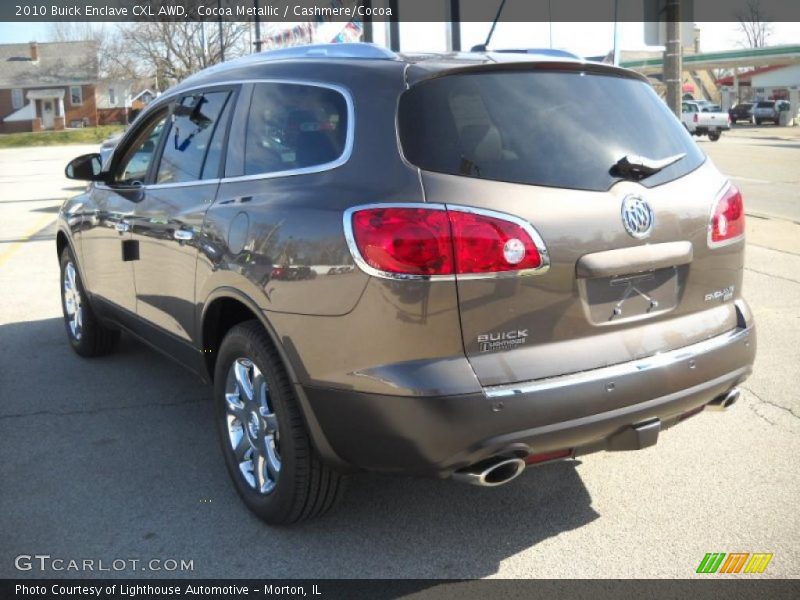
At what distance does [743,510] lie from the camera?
368 centimetres

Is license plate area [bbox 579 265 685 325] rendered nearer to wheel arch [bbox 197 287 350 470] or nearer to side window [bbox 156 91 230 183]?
wheel arch [bbox 197 287 350 470]

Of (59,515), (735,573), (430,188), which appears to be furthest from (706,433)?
(59,515)

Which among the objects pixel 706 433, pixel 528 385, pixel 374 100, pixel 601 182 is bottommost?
pixel 706 433

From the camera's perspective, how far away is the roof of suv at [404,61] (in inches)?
129

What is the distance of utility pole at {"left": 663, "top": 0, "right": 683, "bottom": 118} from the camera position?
11.0 metres

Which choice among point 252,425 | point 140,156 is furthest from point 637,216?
point 140,156

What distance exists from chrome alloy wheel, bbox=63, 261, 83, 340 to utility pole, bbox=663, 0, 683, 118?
7.95m

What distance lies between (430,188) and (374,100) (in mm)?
483

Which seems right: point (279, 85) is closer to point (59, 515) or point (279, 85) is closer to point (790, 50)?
point (59, 515)

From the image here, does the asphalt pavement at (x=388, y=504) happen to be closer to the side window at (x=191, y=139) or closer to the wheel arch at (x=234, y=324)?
the wheel arch at (x=234, y=324)

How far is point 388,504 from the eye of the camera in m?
3.84

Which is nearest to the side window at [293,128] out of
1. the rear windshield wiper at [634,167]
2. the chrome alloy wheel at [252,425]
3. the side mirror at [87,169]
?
the chrome alloy wheel at [252,425]

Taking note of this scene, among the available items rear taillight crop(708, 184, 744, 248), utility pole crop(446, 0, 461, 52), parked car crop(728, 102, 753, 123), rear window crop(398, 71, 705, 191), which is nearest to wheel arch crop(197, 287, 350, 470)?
rear window crop(398, 71, 705, 191)
